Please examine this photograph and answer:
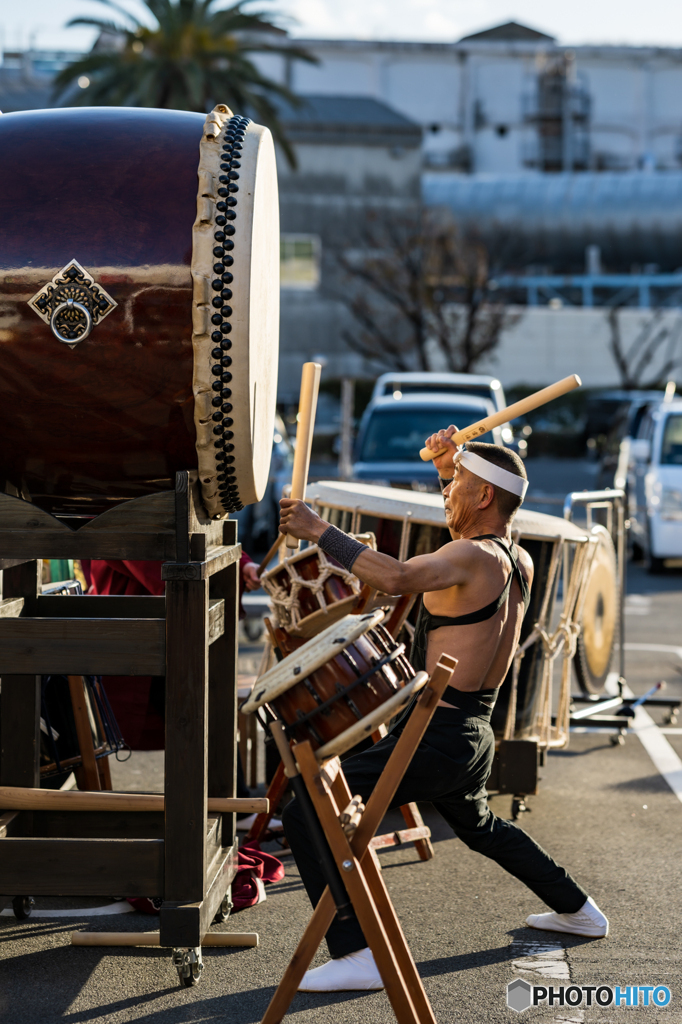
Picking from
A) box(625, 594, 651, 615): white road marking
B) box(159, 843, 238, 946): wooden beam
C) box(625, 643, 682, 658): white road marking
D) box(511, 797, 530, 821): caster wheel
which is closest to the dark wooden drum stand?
box(159, 843, 238, 946): wooden beam

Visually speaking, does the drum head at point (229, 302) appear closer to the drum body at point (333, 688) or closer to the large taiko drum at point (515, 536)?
the drum body at point (333, 688)

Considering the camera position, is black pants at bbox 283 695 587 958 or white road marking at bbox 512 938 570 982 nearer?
black pants at bbox 283 695 587 958

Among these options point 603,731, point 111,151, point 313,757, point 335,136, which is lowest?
point 603,731

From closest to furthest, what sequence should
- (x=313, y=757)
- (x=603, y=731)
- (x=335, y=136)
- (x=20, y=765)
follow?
1. (x=313, y=757)
2. (x=20, y=765)
3. (x=603, y=731)
4. (x=335, y=136)

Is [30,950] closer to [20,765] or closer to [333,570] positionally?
[20,765]

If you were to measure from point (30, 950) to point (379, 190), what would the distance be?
29.1m

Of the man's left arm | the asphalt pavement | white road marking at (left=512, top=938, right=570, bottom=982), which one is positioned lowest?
the asphalt pavement

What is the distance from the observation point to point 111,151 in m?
3.29

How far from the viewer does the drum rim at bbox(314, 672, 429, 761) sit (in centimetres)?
287

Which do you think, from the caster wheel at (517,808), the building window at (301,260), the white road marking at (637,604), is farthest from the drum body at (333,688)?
the building window at (301,260)

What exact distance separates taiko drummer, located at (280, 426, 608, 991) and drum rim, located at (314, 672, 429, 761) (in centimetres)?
44

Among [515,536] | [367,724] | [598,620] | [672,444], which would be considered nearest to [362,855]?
[367,724]

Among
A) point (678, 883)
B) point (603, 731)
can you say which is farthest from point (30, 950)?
point (603, 731)

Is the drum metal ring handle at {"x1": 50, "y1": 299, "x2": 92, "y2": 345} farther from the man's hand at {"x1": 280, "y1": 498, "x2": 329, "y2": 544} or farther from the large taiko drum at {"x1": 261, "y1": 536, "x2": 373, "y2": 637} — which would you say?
the large taiko drum at {"x1": 261, "y1": 536, "x2": 373, "y2": 637}
